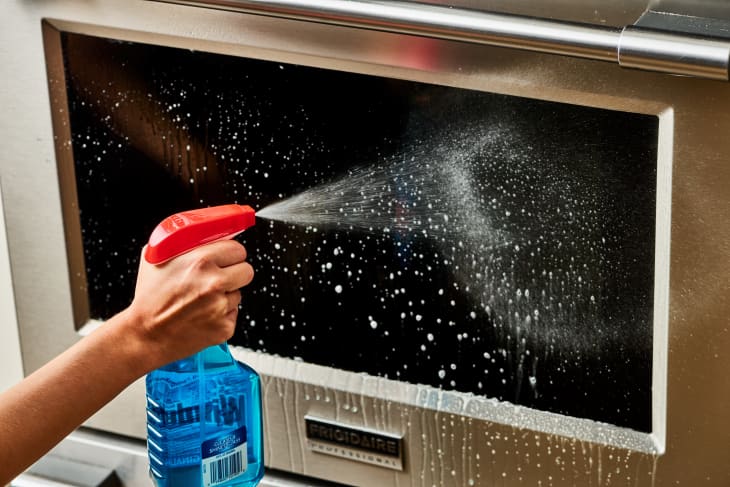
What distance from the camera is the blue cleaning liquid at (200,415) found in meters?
0.85

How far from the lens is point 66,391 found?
2.48 feet

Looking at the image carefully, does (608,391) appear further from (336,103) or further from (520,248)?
(336,103)

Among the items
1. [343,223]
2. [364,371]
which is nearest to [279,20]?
[343,223]

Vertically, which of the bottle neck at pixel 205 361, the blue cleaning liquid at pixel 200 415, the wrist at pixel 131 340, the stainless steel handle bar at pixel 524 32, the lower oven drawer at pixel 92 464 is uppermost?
the stainless steel handle bar at pixel 524 32

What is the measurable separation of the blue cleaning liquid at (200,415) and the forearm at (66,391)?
9 cm

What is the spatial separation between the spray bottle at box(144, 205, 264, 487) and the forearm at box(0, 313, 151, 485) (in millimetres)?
90

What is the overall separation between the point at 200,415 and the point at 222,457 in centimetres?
5

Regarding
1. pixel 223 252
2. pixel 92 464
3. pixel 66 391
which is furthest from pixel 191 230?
pixel 92 464

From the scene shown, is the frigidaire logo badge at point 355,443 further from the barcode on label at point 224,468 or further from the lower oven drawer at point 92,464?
the lower oven drawer at point 92,464

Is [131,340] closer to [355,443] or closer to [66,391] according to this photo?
[66,391]

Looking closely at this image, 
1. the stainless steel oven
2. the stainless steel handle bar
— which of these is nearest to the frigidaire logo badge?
the stainless steel oven

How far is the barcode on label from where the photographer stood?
0.83 metres

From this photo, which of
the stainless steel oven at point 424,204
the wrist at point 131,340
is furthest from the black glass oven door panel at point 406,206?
the wrist at point 131,340

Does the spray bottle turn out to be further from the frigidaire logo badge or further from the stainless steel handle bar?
the stainless steel handle bar
